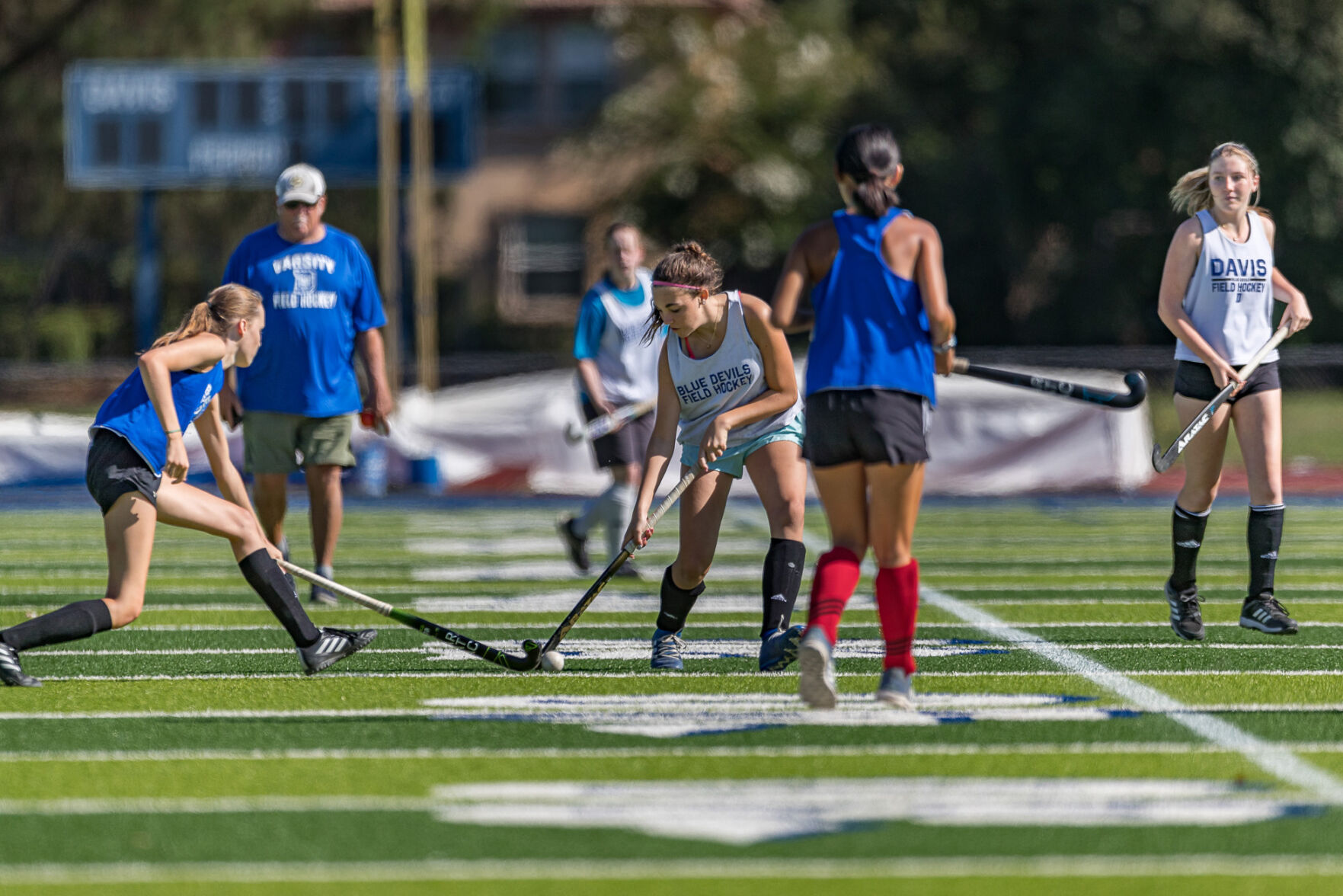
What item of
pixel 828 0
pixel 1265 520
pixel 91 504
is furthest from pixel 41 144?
pixel 1265 520

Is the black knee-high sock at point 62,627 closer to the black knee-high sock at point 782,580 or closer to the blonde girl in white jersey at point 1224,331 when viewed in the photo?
the black knee-high sock at point 782,580

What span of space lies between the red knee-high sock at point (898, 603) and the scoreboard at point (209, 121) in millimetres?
19528

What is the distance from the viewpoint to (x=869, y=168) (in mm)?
5910

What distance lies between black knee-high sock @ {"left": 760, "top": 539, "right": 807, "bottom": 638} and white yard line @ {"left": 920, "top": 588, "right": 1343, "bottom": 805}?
3.37 feet

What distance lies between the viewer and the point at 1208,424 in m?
7.85

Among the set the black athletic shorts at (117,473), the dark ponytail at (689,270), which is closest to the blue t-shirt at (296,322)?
the black athletic shorts at (117,473)

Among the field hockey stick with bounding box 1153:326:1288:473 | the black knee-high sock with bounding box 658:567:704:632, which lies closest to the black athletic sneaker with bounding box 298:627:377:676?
the black knee-high sock with bounding box 658:567:704:632

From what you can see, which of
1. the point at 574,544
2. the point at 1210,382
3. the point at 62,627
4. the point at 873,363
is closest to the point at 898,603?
the point at 873,363

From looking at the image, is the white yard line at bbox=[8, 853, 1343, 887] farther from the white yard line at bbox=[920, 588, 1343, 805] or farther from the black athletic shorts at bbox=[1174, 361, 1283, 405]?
the black athletic shorts at bbox=[1174, 361, 1283, 405]

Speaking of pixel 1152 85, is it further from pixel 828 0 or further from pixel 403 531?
pixel 403 531

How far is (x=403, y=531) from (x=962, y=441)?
624cm

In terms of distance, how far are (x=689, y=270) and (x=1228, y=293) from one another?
98.4 inches

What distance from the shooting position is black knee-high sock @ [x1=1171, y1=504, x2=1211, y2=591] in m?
8.03

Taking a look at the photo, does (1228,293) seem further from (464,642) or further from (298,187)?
(298,187)
